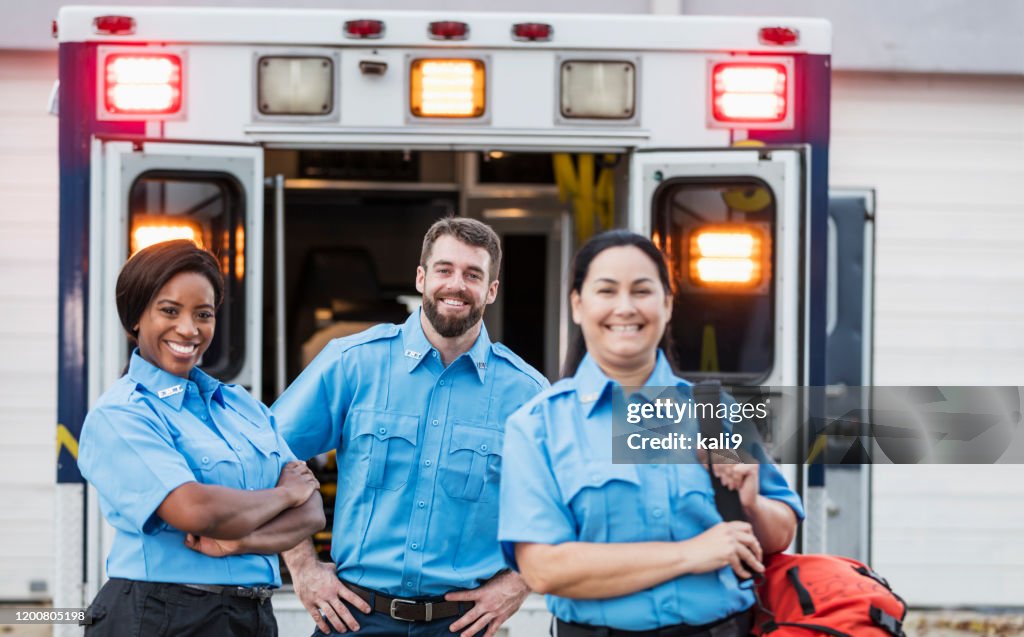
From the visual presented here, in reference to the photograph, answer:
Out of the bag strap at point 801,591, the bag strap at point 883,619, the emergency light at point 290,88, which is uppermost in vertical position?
the emergency light at point 290,88

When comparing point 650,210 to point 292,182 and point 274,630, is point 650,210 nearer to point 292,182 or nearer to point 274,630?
point 274,630

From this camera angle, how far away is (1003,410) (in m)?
4.75

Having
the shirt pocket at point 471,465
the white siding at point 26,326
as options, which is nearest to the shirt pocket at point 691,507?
the shirt pocket at point 471,465

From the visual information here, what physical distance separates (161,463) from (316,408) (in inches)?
25.8

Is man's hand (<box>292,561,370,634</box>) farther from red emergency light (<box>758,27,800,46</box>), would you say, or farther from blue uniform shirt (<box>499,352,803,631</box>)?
red emergency light (<box>758,27,800,46</box>)

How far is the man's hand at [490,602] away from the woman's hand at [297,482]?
462 mm

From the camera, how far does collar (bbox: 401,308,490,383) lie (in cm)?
304

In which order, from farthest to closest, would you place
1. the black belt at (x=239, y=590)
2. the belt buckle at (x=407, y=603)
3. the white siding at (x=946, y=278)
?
the white siding at (x=946, y=278), the belt buckle at (x=407, y=603), the black belt at (x=239, y=590)

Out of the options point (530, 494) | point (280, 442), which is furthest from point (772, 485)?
point (280, 442)

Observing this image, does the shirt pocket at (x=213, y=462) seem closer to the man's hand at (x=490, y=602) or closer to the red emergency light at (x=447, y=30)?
the man's hand at (x=490, y=602)

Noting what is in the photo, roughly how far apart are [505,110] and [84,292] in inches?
55.7

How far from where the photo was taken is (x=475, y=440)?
301 cm

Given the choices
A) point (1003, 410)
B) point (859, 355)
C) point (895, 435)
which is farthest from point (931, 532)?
point (895, 435)

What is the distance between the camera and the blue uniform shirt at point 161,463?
243 cm
